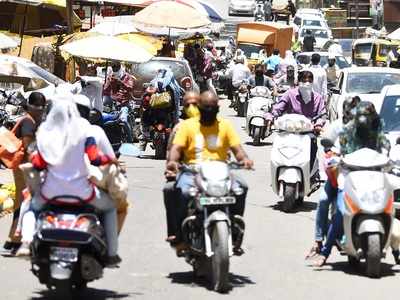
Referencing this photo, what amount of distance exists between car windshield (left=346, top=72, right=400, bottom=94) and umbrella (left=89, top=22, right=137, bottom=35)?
906cm

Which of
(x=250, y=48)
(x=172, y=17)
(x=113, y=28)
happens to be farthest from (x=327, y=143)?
(x=250, y=48)

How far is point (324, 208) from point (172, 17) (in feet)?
71.2

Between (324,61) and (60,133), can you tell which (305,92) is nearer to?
(60,133)

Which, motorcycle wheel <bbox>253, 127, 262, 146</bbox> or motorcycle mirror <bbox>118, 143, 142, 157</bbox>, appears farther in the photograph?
motorcycle wheel <bbox>253, 127, 262, 146</bbox>

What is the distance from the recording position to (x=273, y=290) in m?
9.93

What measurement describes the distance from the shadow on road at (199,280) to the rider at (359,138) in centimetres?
99

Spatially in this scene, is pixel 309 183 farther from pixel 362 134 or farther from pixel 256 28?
pixel 256 28

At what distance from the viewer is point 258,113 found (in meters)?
24.9

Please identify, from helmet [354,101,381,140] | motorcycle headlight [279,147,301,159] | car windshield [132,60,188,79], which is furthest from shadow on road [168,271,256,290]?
car windshield [132,60,188,79]

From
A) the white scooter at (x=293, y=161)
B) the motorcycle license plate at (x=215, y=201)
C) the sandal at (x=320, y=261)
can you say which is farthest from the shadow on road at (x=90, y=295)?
the white scooter at (x=293, y=161)

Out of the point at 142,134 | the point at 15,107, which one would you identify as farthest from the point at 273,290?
the point at 142,134

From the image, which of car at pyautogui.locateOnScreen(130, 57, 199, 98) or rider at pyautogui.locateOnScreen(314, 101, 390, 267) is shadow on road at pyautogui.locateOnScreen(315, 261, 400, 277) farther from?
car at pyautogui.locateOnScreen(130, 57, 199, 98)

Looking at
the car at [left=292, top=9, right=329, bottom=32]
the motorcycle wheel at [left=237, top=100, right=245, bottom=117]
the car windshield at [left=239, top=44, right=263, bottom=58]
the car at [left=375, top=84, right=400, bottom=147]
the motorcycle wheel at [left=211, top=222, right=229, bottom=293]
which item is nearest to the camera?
the motorcycle wheel at [left=211, top=222, right=229, bottom=293]

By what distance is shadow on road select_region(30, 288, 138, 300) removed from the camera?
9352 millimetres
